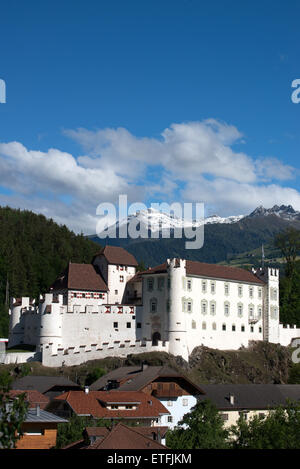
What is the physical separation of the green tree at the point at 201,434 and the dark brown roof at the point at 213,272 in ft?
113

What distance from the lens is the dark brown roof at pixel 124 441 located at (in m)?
35.8

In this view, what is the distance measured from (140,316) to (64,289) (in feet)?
34.1

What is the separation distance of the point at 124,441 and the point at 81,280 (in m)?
48.3

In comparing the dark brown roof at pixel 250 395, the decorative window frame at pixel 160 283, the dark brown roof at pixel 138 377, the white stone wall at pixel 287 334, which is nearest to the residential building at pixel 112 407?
the dark brown roof at pixel 138 377

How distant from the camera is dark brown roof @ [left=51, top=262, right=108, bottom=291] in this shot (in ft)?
272

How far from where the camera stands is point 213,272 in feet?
286

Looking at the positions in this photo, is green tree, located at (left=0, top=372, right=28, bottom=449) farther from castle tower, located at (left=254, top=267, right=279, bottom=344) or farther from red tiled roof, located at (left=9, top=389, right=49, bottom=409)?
castle tower, located at (left=254, top=267, right=279, bottom=344)

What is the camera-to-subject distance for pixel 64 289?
271 feet

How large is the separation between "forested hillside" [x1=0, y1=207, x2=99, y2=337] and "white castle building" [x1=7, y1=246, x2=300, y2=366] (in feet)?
69.5

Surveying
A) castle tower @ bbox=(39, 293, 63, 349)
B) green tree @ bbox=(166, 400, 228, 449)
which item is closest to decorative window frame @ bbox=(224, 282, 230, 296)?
castle tower @ bbox=(39, 293, 63, 349)

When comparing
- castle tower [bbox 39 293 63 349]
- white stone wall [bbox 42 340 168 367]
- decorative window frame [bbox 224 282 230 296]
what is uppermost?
decorative window frame [bbox 224 282 230 296]

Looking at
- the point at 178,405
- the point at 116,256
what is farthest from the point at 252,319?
the point at 178,405
